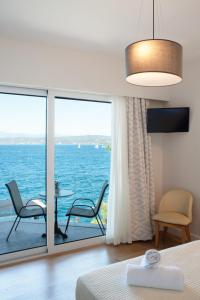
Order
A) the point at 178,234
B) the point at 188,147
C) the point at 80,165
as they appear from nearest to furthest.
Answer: the point at 80,165, the point at 188,147, the point at 178,234

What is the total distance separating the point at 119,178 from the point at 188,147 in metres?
1.13

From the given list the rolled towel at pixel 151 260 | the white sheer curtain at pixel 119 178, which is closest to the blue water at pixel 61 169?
the white sheer curtain at pixel 119 178

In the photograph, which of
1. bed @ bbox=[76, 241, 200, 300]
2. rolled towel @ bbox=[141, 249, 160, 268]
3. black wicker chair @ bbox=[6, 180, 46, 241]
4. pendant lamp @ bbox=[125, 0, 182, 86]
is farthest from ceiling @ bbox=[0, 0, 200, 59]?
bed @ bbox=[76, 241, 200, 300]

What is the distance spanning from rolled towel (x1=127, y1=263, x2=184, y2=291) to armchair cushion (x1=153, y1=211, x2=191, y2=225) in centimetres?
175

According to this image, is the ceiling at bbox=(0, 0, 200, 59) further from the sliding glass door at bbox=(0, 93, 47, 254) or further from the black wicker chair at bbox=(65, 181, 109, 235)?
the black wicker chair at bbox=(65, 181, 109, 235)

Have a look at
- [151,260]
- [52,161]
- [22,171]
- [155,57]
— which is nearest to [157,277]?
[151,260]

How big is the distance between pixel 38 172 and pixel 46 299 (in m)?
1.51

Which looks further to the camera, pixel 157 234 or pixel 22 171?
pixel 157 234

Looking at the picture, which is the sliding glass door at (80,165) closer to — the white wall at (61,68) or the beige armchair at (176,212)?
the white wall at (61,68)

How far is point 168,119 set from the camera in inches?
150

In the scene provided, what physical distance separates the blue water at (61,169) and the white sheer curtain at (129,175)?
9.6 inches

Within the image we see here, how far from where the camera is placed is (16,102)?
3.25 meters

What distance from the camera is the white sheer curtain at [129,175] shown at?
12.3 feet

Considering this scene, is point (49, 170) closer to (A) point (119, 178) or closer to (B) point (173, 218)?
(A) point (119, 178)
